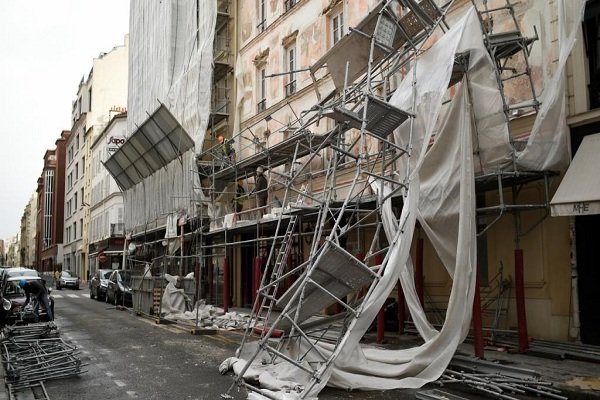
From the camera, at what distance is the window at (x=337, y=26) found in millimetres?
17250

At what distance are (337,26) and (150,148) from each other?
38.2ft

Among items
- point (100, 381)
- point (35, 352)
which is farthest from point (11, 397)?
point (35, 352)

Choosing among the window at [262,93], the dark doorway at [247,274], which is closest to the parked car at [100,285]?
the dark doorway at [247,274]

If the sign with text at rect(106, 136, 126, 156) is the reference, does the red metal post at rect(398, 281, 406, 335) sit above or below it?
below

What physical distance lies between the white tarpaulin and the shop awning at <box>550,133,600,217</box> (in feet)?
47.2

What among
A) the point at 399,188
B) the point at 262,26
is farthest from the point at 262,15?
the point at 399,188

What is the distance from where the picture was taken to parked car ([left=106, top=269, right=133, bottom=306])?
23.0 m

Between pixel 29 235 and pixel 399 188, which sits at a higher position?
pixel 29 235

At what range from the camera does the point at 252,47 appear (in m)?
22.5

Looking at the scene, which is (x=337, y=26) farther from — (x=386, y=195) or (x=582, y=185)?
(x=582, y=185)

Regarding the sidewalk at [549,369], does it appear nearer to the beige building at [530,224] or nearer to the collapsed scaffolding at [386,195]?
the collapsed scaffolding at [386,195]

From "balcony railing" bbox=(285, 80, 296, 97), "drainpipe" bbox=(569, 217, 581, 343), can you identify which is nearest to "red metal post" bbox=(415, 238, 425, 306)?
"drainpipe" bbox=(569, 217, 581, 343)

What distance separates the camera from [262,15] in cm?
2233

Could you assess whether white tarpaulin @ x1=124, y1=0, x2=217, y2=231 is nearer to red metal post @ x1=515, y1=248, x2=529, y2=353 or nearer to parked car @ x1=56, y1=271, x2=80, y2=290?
parked car @ x1=56, y1=271, x2=80, y2=290
